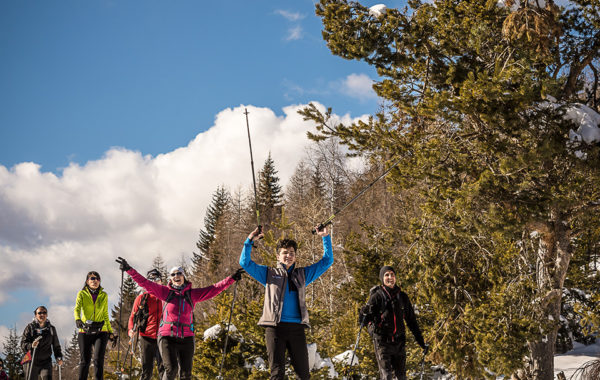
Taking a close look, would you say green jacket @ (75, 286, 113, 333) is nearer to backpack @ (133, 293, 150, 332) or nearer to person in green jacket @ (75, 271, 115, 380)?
person in green jacket @ (75, 271, 115, 380)

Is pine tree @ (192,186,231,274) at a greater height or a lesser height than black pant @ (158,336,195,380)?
greater

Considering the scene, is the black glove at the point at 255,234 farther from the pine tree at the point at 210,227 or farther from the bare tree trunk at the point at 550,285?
the pine tree at the point at 210,227

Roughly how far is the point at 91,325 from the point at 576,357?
15070 millimetres

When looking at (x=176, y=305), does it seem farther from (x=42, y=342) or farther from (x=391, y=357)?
(x=42, y=342)

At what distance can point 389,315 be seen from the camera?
6.54 m

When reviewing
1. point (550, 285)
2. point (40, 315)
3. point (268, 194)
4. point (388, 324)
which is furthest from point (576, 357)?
point (268, 194)

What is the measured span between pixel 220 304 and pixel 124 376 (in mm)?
2244

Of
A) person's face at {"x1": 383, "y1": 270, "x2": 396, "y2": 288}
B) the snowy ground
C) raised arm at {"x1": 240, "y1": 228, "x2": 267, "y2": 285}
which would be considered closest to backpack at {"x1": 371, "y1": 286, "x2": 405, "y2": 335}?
person's face at {"x1": 383, "y1": 270, "x2": 396, "y2": 288}

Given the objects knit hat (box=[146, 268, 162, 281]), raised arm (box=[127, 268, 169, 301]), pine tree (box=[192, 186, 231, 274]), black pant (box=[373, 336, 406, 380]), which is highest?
pine tree (box=[192, 186, 231, 274])

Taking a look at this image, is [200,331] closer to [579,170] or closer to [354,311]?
[354,311]

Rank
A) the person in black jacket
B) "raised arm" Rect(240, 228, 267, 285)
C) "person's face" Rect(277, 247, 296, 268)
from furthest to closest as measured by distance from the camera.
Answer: the person in black jacket → "person's face" Rect(277, 247, 296, 268) → "raised arm" Rect(240, 228, 267, 285)

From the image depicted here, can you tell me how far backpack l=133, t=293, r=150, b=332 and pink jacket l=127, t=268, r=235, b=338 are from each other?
132 cm

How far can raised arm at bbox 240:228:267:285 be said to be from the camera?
503 cm

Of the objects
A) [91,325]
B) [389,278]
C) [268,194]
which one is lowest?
[91,325]
